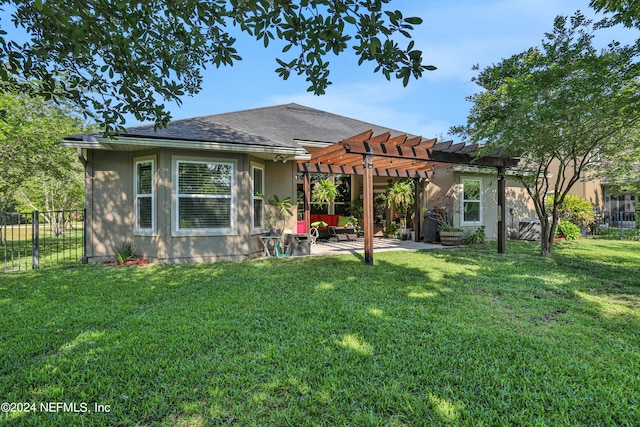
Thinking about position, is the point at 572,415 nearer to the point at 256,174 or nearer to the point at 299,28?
the point at 299,28

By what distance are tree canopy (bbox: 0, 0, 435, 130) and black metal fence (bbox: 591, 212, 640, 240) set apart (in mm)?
15532

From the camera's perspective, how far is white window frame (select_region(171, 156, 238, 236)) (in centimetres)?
724

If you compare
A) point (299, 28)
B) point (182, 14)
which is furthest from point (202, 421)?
point (182, 14)

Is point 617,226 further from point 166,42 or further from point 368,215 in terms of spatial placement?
point 166,42

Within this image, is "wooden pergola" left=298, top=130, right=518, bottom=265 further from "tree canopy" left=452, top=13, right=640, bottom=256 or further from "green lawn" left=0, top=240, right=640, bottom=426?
"green lawn" left=0, top=240, right=640, bottom=426

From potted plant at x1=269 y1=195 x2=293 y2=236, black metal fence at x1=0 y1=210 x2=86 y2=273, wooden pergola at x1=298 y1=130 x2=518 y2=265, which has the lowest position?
black metal fence at x1=0 y1=210 x2=86 y2=273

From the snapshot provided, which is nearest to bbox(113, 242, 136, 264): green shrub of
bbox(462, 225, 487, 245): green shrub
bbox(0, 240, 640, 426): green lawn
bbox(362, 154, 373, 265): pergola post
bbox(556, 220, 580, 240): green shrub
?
bbox(0, 240, 640, 426): green lawn

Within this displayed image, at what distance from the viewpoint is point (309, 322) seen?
353cm

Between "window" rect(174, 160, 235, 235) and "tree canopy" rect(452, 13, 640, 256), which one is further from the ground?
"tree canopy" rect(452, 13, 640, 256)

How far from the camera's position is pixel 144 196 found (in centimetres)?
756

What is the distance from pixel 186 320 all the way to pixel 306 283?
2.17m

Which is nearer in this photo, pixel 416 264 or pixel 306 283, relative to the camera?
pixel 306 283

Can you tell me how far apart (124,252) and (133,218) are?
34.2 inches

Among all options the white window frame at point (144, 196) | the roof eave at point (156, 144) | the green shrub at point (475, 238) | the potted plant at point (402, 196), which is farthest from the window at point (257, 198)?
the green shrub at point (475, 238)
